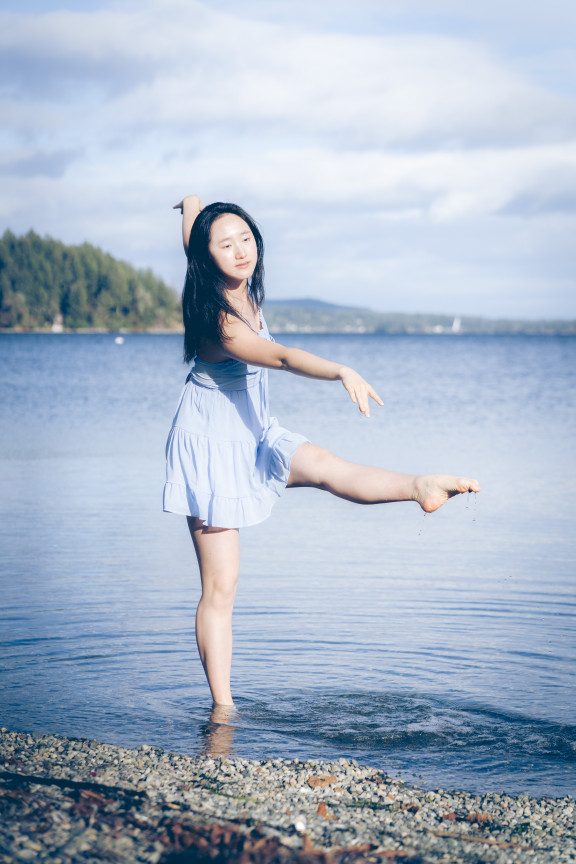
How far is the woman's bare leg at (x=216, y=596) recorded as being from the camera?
15.2 feet

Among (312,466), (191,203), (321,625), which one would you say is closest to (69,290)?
(321,625)

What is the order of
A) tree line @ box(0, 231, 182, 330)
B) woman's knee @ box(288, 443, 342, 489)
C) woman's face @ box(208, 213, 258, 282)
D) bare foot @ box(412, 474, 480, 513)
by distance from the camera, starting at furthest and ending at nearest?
tree line @ box(0, 231, 182, 330), woman's face @ box(208, 213, 258, 282), woman's knee @ box(288, 443, 342, 489), bare foot @ box(412, 474, 480, 513)

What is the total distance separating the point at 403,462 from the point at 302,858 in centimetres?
1193

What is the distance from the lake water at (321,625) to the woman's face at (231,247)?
7.30 ft

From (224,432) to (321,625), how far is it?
250 centimetres

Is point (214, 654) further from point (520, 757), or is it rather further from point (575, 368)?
point (575, 368)

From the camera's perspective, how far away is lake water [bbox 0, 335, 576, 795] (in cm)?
474

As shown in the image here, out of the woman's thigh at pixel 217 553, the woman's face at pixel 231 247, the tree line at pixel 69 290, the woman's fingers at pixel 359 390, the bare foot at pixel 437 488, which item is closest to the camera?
the woman's fingers at pixel 359 390

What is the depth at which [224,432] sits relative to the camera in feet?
15.1

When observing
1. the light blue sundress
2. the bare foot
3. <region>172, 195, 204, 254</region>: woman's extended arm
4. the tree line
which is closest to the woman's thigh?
the light blue sundress

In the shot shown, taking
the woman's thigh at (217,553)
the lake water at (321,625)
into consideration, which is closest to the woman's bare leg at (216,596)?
the woman's thigh at (217,553)

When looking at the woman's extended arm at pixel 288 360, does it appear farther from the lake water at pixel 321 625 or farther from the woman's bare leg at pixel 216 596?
the lake water at pixel 321 625

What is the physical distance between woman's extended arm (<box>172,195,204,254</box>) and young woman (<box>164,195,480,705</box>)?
14 centimetres

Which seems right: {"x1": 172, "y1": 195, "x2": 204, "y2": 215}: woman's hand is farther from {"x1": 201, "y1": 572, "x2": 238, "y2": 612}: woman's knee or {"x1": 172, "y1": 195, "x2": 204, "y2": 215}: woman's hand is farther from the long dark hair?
{"x1": 201, "y1": 572, "x2": 238, "y2": 612}: woman's knee
